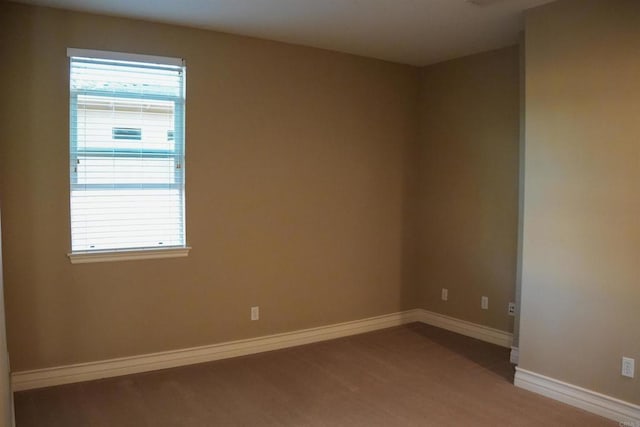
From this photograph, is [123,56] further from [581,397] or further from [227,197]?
[581,397]

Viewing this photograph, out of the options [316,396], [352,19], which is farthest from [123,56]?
[316,396]

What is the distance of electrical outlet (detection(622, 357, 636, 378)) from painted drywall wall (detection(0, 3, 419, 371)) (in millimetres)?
2282

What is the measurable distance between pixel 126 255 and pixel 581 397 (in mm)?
3202

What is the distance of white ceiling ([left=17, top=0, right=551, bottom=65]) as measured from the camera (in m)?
3.27

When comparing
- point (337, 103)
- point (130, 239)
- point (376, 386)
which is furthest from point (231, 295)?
point (337, 103)

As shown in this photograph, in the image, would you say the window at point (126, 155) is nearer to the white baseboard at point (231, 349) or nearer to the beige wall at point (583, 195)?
the white baseboard at point (231, 349)

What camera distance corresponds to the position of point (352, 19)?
11.8 feet

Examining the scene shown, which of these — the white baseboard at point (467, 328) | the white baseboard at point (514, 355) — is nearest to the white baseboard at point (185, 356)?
the white baseboard at point (467, 328)

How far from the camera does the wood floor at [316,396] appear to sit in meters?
3.00

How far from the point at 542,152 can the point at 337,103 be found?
1.87m

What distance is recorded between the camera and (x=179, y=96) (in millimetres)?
3797

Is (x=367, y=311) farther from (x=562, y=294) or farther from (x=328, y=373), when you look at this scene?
(x=562, y=294)

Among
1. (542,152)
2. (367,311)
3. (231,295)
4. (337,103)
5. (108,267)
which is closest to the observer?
(542,152)

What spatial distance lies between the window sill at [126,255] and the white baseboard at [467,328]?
2.54 metres
